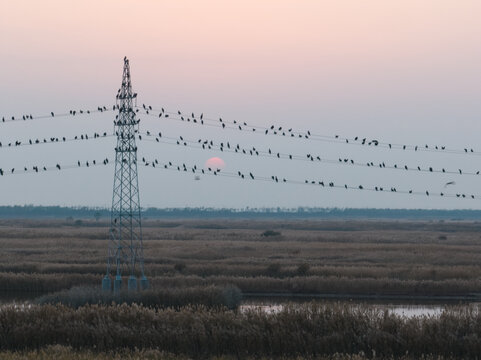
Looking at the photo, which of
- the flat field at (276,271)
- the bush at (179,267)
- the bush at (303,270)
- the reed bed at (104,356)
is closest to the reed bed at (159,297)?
the flat field at (276,271)

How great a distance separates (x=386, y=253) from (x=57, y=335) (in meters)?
49.1

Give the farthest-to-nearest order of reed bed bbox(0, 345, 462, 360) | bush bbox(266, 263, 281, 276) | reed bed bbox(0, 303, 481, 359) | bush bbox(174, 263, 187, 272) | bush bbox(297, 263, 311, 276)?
bush bbox(174, 263, 187, 272) < bush bbox(266, 263, 281, 276) < bush bbox(297, 263, 311, 276) < reed bed bbox(0, 303, 481, 359) < reed bed bbox(0, 345, 462, 360)

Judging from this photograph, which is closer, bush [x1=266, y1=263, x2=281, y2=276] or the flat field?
the flat field

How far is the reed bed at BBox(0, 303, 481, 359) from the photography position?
27469 millimetres

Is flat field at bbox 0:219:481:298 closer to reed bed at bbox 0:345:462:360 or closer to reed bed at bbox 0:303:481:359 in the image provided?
reed bed at bbox 0:303:481:359

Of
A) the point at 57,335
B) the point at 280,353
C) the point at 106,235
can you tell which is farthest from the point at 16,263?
the point at 106,235

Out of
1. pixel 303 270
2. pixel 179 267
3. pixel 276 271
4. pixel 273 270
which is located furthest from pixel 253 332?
pixel 179 267

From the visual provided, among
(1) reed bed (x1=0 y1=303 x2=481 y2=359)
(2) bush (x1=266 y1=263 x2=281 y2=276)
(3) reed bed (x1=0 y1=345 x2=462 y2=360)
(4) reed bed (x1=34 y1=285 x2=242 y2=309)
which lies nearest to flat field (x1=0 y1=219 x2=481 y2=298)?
(2) bush (x1=266 y1=263 x2=281 y2=276)

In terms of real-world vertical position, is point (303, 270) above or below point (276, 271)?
above

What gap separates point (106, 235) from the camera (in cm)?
11469

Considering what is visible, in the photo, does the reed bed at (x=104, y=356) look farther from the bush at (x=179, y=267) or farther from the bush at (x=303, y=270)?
the bush at (x=179, y=267)

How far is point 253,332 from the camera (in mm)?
28250

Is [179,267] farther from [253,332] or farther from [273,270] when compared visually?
[253,332]

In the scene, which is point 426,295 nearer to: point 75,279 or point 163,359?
point 75,279
